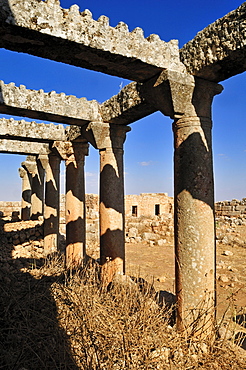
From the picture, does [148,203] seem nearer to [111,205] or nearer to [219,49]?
[111,205]

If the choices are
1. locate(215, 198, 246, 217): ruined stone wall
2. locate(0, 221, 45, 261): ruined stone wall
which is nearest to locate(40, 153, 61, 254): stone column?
locate(0, 221, 45, 261): ruined stone wall

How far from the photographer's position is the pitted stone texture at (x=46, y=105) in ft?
19.1

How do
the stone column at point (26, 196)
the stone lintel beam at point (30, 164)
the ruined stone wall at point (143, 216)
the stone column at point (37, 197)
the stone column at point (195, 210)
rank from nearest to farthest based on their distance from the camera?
1. the stone column at point (195, 210)
2. the ruined stone wall at point (143, 216)
3. the stone column at point (37, 197)
4. the stone lintel beam at point (30, 164)
5. the stone column at point (26, 196)

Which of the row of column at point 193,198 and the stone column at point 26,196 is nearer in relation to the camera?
the row of column at point 193,198

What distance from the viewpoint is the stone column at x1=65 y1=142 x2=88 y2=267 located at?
26.2 feet

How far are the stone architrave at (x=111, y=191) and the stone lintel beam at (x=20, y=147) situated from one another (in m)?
5.31

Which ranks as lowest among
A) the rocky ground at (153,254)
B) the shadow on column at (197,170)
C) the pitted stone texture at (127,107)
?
the rocky ground at (153,254)

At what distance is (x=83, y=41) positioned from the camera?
3482mm

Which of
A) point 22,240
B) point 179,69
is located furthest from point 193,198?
point 22,240

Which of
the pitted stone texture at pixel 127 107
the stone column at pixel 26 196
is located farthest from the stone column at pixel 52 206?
the stone column at pixel 26 196

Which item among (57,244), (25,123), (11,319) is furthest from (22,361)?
(57,244)

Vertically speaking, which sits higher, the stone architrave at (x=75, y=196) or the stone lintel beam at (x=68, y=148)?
the stone lintel beam at (x=68, y=148)

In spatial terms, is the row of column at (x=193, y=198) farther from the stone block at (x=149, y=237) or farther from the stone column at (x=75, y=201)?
the stone block at (x=149, y=237)

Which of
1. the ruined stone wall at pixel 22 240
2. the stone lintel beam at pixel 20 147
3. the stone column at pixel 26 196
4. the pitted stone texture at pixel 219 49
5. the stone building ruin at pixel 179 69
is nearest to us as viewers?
the pitted stone texture at pixel 219 49
